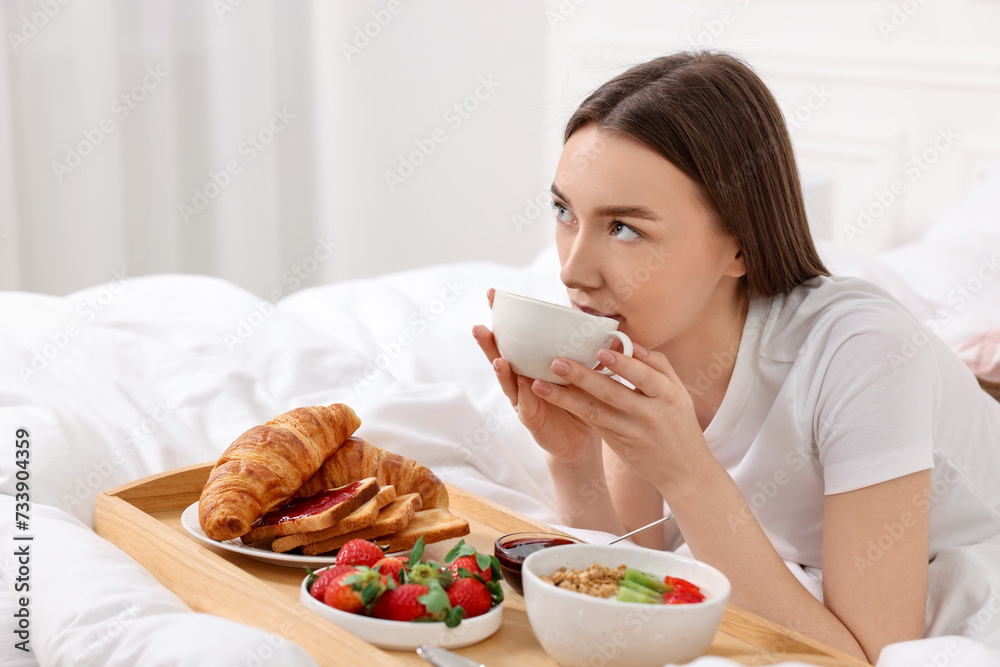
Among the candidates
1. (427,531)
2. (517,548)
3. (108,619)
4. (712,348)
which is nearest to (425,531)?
(427,531)

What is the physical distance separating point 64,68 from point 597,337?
98.3 inches

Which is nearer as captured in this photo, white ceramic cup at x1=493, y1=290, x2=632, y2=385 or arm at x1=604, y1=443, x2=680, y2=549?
white ceramic cup at x1=493, y1=290, x2=632, y2=385

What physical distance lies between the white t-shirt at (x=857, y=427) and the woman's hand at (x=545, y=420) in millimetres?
173

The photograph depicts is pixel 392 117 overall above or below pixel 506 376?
above

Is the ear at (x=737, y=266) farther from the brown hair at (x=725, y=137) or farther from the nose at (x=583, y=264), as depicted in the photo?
the nose at (x=583, y=264)

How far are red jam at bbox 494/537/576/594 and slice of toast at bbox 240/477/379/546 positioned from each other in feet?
0.50

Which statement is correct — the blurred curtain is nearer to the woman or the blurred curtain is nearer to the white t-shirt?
the woman

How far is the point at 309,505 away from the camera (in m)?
0.97

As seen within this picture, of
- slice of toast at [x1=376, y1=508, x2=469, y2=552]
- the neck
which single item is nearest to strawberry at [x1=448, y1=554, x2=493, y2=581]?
slice of toast at [x1=376, y1=508, x2=469, y2=552]

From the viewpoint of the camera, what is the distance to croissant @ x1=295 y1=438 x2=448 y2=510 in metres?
1.04

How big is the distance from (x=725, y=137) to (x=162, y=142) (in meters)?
2.48

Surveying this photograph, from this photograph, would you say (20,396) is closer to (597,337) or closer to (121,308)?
(121,308)

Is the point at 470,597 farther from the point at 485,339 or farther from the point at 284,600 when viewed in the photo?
the point at 485,339

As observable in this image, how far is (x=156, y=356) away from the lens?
156cm
